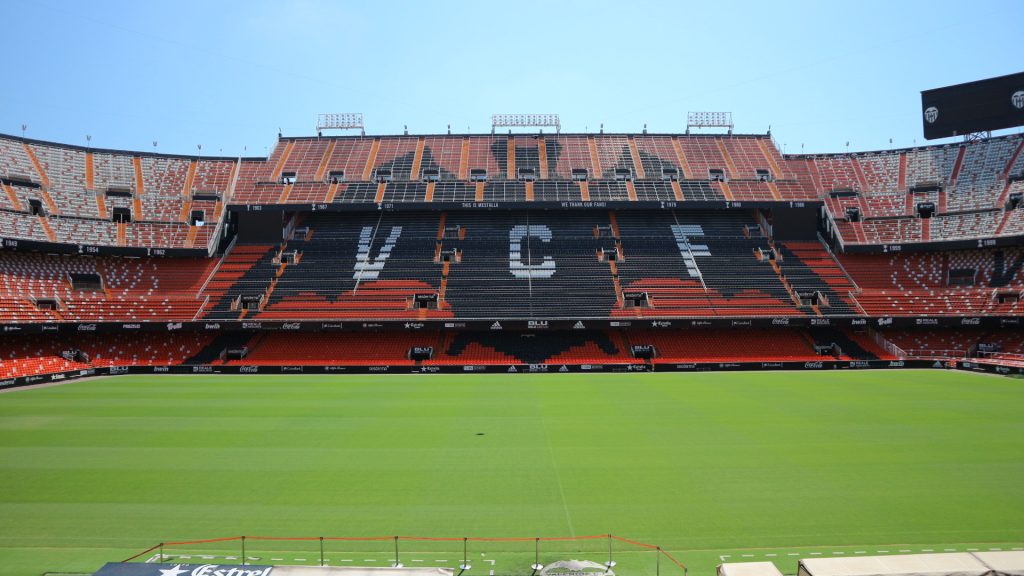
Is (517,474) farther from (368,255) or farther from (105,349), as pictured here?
(105,349)

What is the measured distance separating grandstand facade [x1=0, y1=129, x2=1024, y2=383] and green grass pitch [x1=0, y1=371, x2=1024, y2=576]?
13082 mm

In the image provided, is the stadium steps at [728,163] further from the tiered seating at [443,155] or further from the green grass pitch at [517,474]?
the green grass pitch at [517,474]

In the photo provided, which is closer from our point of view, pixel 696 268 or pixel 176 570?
pixel 176 570

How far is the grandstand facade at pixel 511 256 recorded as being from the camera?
3931 cm

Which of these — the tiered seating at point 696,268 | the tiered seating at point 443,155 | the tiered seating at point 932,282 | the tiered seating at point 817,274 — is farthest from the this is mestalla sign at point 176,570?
the tiered seating at point 443,155

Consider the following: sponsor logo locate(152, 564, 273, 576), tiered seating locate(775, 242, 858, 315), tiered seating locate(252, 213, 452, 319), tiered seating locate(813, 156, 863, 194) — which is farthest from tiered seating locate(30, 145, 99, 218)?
tiered seating locate(813, 156, 863, 194)

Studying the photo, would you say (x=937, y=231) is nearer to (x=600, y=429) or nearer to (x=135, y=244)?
(x=600, y=429)

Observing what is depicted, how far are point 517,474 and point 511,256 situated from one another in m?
33.4

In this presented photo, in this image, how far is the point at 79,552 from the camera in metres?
11.2

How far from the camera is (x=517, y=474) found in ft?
51.0

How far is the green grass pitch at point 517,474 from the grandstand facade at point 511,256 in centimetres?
1308

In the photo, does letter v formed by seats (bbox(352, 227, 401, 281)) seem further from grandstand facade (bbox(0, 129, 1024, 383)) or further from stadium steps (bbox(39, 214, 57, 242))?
stadium steps (bbox(39, 214, 57, 242))

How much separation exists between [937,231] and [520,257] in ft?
106

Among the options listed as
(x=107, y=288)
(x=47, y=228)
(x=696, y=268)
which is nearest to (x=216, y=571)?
(x=696, y=268)
